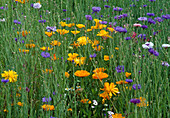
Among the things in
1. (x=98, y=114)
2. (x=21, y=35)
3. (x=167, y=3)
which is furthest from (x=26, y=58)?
(x=167, y=3)

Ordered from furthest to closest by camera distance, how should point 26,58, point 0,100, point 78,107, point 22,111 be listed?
point 26,58, point 78,107, point 0,100, point 22,111

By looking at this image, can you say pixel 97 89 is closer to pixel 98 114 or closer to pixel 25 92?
pixel 98 114

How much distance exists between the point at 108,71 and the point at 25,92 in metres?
0.68

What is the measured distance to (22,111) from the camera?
1.25 meters

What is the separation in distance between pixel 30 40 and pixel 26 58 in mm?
339

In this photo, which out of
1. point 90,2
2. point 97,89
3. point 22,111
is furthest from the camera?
point 90,2

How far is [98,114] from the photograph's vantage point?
1.45m

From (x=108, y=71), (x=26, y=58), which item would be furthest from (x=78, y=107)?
(x=26, y=58)

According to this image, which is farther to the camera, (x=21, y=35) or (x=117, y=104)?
(x=21, y=35)

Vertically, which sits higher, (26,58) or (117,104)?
(26,58)

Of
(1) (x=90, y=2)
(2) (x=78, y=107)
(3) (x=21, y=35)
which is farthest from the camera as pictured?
(1) (x=90, y=2)

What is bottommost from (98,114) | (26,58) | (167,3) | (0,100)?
(98,114)

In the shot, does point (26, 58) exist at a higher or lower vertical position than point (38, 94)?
higher

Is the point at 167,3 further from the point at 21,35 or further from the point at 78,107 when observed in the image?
the point at 78,107
